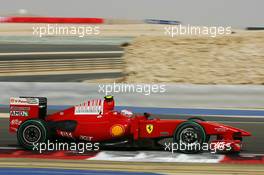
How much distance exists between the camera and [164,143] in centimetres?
1025

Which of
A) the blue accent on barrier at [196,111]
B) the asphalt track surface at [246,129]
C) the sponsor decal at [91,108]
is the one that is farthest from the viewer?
the blue accent on barrier at [196,111]

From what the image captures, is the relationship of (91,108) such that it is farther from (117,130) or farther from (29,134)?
(29,134)

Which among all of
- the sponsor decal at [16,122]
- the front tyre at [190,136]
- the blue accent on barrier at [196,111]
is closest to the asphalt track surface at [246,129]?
the blue accent on barrier at [196,111]

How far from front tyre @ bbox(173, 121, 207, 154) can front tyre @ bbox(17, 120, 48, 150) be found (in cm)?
226

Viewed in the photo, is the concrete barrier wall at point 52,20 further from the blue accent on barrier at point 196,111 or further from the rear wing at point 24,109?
the rear wing at point 24,109

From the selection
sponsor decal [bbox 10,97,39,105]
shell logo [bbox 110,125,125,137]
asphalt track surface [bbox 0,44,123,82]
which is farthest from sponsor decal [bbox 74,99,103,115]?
asphalt track surface [bbox 0,44,123,82]

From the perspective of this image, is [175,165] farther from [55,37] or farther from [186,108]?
[55,37]

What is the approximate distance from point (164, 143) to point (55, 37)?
15.9 m

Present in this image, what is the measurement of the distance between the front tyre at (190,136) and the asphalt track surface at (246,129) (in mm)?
1090

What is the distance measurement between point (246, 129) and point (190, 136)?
3524 mm

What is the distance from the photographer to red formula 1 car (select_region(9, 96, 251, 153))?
8906 millimetres

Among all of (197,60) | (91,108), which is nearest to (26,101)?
(91,108)

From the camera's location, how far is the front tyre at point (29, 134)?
372 inches

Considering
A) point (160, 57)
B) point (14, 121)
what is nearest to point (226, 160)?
point (14, 121)
